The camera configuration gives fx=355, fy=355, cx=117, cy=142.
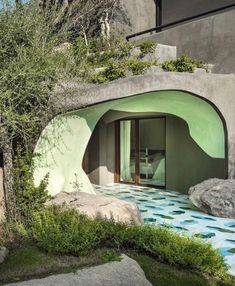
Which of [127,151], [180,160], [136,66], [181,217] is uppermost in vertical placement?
[136,66]

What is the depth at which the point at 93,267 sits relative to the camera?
483cm

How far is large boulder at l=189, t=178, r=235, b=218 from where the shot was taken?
29.1 feet

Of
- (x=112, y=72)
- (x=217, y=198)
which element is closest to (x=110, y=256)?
(x=217, y=198)

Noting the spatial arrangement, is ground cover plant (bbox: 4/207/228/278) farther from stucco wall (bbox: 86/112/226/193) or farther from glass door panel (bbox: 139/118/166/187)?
glass door panel (bbox: 139/118/166/187)

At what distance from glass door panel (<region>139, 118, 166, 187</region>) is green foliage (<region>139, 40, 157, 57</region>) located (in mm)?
2964

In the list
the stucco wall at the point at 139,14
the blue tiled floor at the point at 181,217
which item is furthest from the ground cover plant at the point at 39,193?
the stucco wall at the point at 139,14

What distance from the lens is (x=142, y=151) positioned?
14.3 meters

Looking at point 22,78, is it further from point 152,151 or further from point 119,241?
point 152,151

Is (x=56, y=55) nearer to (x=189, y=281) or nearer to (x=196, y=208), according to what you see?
(x=189, y=281)

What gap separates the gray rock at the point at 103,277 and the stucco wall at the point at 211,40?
310 inches

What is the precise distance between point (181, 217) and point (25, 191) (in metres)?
4.19

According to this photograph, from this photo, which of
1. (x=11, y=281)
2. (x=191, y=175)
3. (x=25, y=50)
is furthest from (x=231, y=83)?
(x=11, y=281)

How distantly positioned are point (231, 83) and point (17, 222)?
23.6ft

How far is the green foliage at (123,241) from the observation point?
5.30 meters
